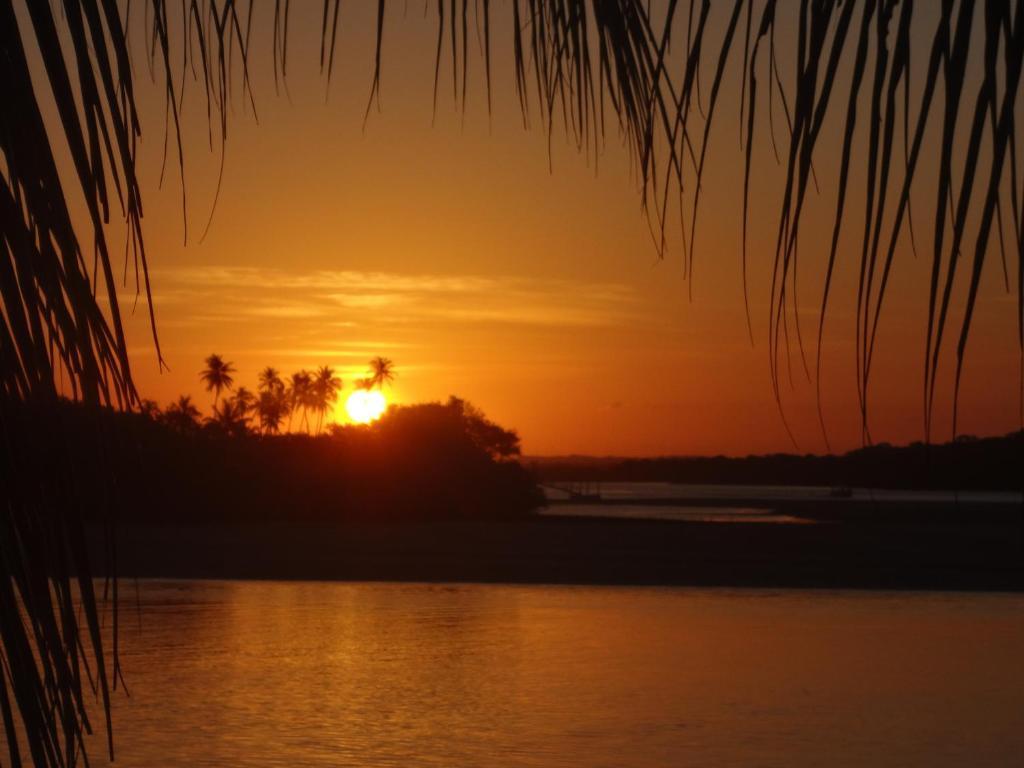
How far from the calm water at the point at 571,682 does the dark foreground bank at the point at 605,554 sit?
12.5 feet

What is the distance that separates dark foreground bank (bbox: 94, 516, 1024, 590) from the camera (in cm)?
2603

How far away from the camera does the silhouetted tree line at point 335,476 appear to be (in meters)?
51.8

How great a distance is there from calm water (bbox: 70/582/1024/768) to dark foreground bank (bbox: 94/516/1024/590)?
3.82 m

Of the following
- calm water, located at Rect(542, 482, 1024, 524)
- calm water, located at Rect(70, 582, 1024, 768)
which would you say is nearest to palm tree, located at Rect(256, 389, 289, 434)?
calm water, located at Rect(542, 482, 1024, 524)

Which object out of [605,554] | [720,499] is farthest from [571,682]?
[720,499]

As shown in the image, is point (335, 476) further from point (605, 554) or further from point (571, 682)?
point (571, 682)

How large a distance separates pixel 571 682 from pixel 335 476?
41384mm

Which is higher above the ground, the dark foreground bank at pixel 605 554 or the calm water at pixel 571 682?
the dark foreground bank at pixel 605 554

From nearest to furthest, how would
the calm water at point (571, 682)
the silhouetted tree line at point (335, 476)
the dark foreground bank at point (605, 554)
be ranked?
the calm water at point (571, 682) → the dark foreground bank at point (605, 554) → the silhouetted tree line at point (335, 476)

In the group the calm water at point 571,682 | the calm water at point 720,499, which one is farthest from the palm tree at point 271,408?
the calm water at point 571,682

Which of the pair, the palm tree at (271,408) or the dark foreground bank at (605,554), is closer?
the dark foreground bank at (605,554)

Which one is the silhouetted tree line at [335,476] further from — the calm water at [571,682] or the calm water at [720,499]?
the calm water at [571,682]

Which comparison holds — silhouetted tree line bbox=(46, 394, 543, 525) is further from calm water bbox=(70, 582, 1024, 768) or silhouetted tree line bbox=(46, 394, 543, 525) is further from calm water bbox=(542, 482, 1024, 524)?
Result: calm water bbox=(70, 582, 1024, 768)

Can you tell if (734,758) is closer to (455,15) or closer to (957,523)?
(455,15)
